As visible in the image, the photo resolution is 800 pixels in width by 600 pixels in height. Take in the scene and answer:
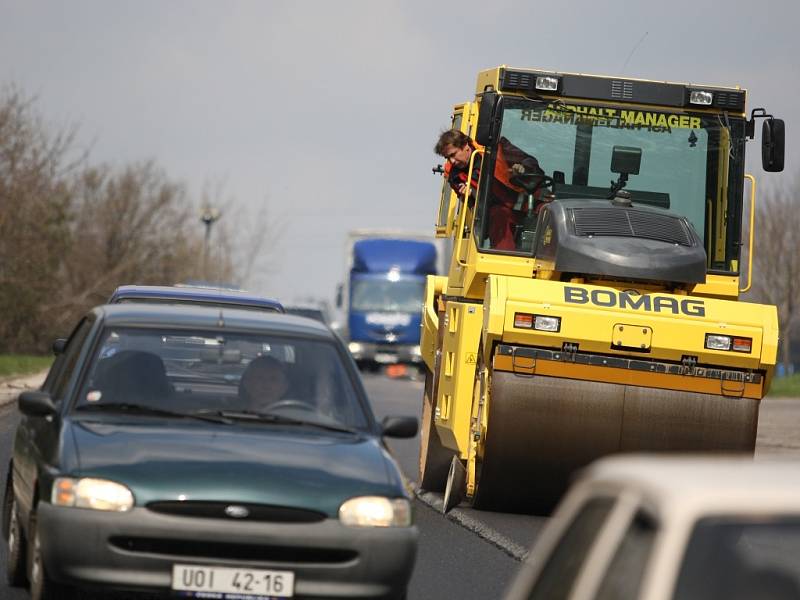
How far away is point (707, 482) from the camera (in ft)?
11.5

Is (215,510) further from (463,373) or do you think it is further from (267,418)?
(463,373)

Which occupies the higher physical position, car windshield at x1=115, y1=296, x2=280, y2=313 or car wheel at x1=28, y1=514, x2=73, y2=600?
car windshield at x1=115, y1=296, x2=280, y2=313

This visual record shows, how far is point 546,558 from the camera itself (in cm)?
435

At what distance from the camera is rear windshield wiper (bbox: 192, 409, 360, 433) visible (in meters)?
8.45

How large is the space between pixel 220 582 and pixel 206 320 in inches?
76.5

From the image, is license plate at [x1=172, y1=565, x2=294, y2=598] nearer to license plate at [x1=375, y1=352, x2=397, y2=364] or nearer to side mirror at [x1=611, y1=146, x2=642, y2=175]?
side mirror at [x1=611, y1=146, x2=642, y2=175]

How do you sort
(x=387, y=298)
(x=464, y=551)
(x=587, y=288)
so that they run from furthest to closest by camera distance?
(x=387, y=298) < (x=587, y=288) < (x=464, y=551)

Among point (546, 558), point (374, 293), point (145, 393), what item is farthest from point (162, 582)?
point (374, 293)

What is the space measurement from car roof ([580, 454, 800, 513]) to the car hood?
3.69 meters

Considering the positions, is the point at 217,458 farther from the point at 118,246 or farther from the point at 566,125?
the point at 118,246

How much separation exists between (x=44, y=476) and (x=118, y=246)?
57263mm

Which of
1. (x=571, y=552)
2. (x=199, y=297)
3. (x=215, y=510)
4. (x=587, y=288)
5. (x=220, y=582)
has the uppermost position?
(x=587, y=288)

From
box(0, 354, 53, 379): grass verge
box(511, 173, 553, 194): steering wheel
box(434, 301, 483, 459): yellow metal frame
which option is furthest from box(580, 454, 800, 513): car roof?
box(0, 354, 53, 379): grass verge

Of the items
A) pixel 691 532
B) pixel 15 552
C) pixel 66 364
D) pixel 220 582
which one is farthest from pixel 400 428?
pixel 691 532
